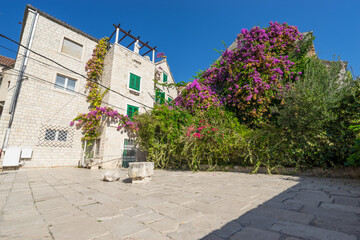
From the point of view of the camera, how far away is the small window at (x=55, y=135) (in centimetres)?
843

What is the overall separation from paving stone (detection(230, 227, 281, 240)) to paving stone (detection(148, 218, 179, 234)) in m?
0.54

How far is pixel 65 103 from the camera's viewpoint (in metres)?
9.10

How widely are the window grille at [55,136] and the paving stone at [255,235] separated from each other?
392 inches

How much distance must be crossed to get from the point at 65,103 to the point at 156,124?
18.2 feet

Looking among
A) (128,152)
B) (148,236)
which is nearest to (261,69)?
(148,236)

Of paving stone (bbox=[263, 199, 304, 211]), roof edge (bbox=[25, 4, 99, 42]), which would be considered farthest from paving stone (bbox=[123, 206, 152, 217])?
roof edge (bbox=[25, 4, 99, 42])

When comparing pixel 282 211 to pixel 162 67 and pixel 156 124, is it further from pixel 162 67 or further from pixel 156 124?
pixel 162 67

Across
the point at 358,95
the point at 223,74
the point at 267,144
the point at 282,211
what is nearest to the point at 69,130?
the point at 223,74

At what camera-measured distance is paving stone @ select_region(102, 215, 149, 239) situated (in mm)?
1474

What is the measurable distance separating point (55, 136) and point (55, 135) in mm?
52

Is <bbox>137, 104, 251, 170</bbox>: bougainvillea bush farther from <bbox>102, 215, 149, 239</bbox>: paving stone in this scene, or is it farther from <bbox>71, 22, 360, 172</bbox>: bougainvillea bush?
<bbox>102, 215, 149, 239</bbox>: paving stone

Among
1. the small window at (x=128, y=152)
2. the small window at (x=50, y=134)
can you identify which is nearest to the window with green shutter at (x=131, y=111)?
the small window at (x=128, y=152)

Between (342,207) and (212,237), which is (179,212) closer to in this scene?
(212,237)

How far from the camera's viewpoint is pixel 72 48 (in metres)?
9.90
